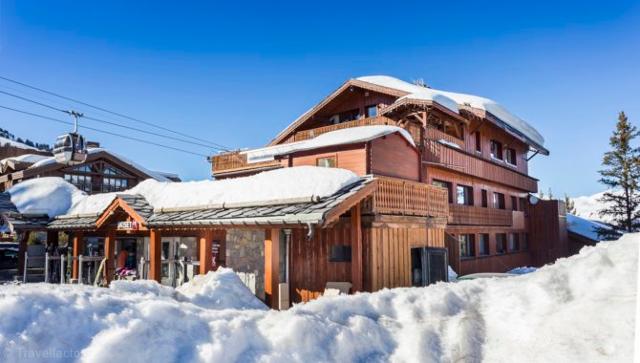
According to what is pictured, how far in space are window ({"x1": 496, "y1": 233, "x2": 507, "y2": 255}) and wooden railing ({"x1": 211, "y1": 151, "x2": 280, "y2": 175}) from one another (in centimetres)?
1716

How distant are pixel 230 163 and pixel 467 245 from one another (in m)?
15.8

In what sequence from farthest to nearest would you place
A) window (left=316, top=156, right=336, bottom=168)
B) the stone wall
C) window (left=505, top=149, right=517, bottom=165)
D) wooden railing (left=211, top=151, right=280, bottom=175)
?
window (left=505, top=149, right=517, bottom=165) < wooden railing (left=211, top=151, right=280, bottom=175) < window (left=316, top=156, right=336, bottom=168) < the stone wall

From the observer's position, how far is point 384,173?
59.4ft

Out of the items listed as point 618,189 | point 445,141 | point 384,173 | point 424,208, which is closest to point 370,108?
point 445,141

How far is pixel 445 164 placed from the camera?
830 inches

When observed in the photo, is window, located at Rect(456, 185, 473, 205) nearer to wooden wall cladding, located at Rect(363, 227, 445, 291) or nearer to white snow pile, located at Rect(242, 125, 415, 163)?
white snow pile, located at Rect(242, 125, 415, 163)

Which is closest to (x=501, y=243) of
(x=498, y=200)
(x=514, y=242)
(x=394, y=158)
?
(x=514, y=242)

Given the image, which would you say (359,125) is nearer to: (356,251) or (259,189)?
(259,189)

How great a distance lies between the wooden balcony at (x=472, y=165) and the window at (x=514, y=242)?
368 cm

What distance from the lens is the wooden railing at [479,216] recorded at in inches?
863

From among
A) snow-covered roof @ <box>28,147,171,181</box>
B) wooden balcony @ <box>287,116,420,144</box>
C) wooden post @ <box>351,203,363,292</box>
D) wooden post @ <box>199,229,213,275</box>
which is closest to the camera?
wooden post @ <box>351,203,363,292</box>

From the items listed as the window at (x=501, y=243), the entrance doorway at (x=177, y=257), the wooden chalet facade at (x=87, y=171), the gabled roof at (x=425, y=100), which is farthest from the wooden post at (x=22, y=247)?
the window at (x=501, y=243)

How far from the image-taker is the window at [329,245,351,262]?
11.7 metres

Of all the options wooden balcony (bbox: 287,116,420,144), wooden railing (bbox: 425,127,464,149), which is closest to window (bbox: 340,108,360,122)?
wooden balcony (bbox: 287,116,420,144)
